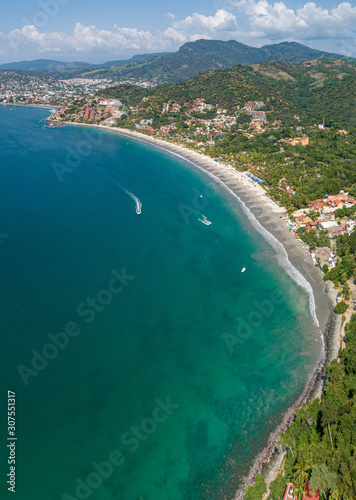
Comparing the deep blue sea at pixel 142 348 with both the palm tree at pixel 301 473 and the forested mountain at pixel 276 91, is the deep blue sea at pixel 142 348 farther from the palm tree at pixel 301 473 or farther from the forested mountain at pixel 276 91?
the forested mountain at pixel 276 91

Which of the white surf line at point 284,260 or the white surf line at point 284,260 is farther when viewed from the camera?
the white surf line at point 284,260

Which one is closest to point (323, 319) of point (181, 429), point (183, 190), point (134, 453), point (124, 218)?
point (181, 429)

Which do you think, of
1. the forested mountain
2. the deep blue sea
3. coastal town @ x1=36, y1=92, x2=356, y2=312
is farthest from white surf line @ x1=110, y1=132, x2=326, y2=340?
the forested mountain

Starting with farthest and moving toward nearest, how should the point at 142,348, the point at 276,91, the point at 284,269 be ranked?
the point at 276,91
the point at 284,269
the point at 142,348

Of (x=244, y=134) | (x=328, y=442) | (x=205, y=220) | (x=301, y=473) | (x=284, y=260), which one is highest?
(x=244, y=134)

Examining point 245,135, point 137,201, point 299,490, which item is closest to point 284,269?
point 299,490

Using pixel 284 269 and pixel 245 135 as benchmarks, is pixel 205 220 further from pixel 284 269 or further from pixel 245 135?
pixel 245 135

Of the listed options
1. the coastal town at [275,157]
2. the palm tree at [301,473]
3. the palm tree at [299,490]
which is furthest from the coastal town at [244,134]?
the palm tree at [299,490]
